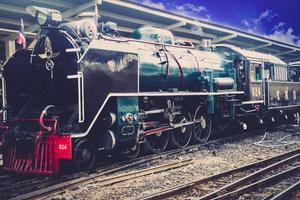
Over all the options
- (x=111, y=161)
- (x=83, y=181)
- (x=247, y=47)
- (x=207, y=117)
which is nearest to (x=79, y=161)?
(x=83, y=181)

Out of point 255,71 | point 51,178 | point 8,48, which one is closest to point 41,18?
point 51,178

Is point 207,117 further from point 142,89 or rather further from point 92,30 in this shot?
point 92,30

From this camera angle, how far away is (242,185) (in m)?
5.51

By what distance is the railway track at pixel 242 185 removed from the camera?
4.83 meters

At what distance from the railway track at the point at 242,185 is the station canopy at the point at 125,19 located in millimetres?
5478

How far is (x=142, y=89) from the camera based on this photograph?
7680 millimetres

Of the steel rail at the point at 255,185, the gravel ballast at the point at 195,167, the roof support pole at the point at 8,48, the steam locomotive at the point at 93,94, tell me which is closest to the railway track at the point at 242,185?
the steel rail at the point at 255,185

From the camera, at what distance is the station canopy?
9359mm

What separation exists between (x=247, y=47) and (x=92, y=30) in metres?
12.9

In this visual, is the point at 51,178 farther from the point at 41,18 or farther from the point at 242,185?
the point at 242,185

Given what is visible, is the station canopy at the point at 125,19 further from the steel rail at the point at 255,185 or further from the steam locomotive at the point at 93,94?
the steel rail at the point at 255,185

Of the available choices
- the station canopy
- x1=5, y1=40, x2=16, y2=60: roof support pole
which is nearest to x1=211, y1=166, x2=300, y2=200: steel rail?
the station canopy

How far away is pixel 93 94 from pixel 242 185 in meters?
2.82

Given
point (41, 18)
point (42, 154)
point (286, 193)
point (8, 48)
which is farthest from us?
point (8, 48)
